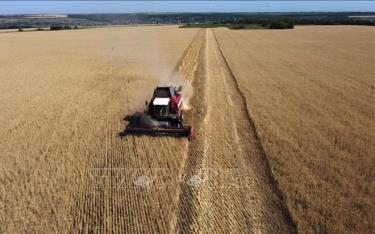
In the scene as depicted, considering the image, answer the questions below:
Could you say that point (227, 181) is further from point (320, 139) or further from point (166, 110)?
point (166, 110)

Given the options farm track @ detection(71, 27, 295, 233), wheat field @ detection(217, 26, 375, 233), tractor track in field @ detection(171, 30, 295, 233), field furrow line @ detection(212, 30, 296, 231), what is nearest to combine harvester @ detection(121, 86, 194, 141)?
farm track @ detection(71, 27, 295, 233)

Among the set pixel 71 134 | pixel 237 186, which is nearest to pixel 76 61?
pixel 71 134

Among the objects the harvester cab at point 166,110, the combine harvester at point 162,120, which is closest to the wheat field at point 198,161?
the combine harvester at point 162,120

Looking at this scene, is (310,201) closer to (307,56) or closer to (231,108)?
(231,108)

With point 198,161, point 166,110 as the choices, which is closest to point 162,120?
point 166,110

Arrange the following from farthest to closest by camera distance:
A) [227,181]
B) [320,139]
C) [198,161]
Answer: [320,139]
[198,161]
[227,181]
